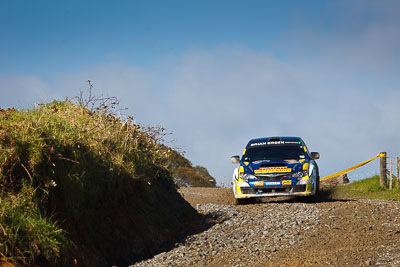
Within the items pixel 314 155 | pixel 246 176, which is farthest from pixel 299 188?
pixel 246 176

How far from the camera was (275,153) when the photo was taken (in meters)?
16.3

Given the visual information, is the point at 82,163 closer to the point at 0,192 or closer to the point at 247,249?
the point at 0,192

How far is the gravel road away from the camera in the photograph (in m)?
9.10

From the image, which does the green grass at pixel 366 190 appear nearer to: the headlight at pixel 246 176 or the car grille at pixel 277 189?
A: the car grille at pixel 277 189

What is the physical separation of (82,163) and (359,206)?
758 centimetres

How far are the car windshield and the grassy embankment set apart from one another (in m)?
4.10

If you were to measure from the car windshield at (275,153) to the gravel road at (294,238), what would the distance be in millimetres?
2340

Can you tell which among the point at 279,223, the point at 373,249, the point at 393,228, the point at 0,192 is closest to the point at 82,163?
the point at 0,192

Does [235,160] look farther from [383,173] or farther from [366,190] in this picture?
[383,173]

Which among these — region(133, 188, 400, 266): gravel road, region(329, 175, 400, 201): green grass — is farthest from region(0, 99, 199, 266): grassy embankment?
region(329, 175, 400, 201): green grass

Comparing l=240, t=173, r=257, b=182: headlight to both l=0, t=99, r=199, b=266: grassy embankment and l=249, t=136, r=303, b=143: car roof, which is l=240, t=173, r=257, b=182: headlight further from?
l=0, t=99, r=199, b=266: grassy embankment

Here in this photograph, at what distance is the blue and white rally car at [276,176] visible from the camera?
15.1 meters

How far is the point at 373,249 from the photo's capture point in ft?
30.7

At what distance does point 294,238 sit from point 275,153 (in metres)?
5.85
